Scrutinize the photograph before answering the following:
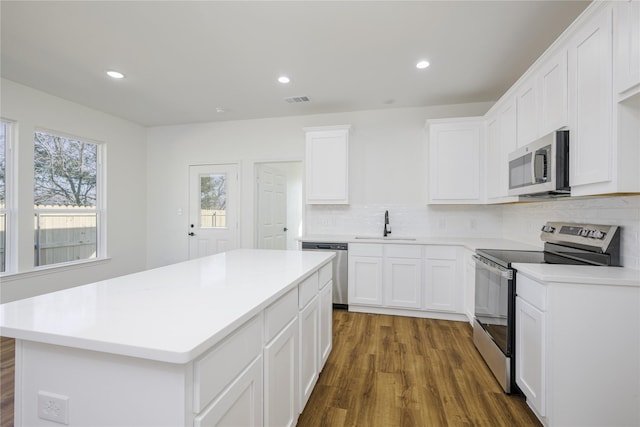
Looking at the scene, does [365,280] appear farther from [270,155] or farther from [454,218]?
[270,155]

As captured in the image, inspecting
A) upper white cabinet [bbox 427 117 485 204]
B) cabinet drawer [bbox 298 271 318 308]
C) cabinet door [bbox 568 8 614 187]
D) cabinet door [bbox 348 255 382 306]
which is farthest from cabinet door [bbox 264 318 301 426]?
upper white cabinet [bbox 427 117 485 204]

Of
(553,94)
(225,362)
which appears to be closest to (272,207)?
(553,94)

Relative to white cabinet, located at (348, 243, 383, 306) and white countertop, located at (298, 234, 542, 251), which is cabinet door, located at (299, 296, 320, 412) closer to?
white cabinet, located at (348, 243, 383, 306)

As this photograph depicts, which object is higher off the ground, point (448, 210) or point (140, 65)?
point (140, 65)

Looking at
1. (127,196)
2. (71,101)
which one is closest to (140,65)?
(71,101)

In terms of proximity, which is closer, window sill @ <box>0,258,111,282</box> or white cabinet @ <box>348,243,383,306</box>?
window sill @ <box>0,258,111,282</box>

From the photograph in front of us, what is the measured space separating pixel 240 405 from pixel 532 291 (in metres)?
1.74

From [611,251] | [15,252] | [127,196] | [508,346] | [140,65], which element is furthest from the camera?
[127,196]

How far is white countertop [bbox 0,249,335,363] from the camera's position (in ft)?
2.64

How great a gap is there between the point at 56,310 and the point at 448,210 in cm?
397

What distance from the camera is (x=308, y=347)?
1.83 meters

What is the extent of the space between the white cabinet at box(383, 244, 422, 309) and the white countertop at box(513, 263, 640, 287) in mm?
1692

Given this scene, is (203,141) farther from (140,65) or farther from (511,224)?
(511,224)

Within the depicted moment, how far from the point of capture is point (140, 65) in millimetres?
2955
